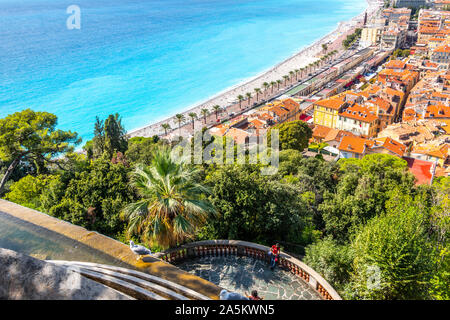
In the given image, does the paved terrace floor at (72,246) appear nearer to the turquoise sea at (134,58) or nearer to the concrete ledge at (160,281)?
the concrete ledge at (160,281)

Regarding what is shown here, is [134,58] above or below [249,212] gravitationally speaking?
below

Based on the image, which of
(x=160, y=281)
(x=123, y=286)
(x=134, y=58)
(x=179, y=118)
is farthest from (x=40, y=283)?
(x=134, y=58)

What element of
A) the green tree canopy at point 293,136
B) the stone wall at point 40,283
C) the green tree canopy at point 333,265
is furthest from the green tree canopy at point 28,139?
the green tree canopy at point 293,136

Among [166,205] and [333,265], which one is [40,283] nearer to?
[166,205]

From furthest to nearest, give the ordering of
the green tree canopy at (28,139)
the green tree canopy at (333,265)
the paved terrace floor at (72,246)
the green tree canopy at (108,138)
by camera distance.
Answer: the green tree canopy at (108,138), the green tree canopy at (28,139), the green tree canopy at (333,265), the paved terrace floor at (72,246)
